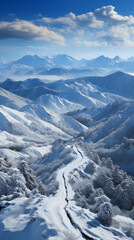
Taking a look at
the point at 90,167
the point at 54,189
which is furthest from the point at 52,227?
the point at 90,167

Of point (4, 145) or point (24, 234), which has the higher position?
point (4, 145)

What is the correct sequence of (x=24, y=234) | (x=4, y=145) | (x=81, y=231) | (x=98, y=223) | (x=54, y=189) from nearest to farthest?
(x=24, y=234) → (x=81, y=231) → (x=98, y=223) → (x=54, y=189) → (x=4, y=145)

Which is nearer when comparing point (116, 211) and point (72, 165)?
point (116, 211)

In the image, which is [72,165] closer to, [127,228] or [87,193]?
[87,193]

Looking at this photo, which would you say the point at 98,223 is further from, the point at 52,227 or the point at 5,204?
the point at 5,204

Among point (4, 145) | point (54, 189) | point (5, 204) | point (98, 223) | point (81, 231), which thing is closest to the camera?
point (81, 231)

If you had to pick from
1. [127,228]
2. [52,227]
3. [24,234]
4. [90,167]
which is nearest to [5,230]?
[24,234]

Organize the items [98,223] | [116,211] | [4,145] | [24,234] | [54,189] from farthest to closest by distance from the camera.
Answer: [4,145] < [54,189] < [116,211] < [98,223] < [24,234]

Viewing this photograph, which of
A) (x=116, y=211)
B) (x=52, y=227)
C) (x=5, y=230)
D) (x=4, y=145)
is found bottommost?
(x=116, y=211)

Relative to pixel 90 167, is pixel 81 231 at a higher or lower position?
higher
